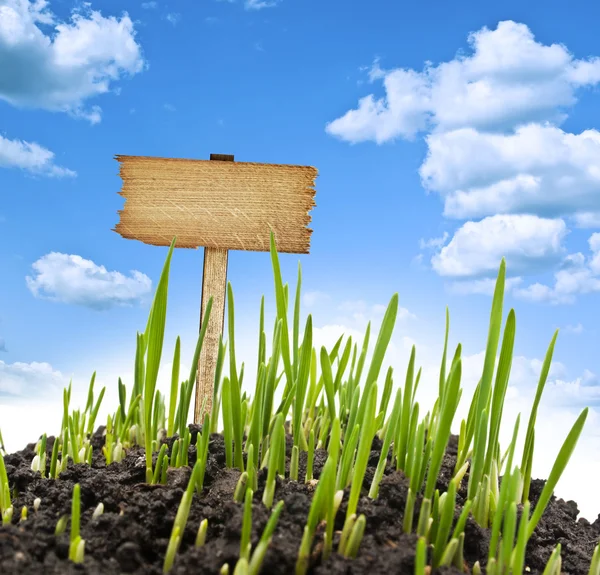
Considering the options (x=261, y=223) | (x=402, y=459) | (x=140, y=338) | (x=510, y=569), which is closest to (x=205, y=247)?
(x=261, y=223)

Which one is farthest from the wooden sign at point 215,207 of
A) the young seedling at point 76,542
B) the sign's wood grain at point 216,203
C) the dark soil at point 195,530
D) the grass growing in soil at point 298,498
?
the young seedling at point 76,542

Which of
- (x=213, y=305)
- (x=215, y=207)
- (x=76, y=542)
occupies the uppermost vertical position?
(x=215, y=207)

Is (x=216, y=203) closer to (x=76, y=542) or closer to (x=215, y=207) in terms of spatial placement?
(x=215, y=207)

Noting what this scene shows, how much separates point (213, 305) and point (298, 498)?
189 cm

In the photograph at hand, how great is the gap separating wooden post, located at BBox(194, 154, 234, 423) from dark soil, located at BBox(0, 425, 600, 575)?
1238 millimetres

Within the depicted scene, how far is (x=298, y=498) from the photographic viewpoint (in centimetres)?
106

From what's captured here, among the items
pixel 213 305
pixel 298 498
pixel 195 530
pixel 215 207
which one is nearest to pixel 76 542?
pixel 195 530

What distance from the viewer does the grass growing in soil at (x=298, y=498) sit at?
949 millimetres

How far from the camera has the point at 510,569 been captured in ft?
3.36

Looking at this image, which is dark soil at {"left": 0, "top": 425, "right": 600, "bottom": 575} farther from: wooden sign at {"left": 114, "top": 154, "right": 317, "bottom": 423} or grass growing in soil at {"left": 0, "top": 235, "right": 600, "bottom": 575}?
wooden sign at {"left": 114, "top": 154, "right": 317, "bottom": 423}

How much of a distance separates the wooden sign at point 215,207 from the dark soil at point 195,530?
1480 mm

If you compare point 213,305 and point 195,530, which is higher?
point 213,305

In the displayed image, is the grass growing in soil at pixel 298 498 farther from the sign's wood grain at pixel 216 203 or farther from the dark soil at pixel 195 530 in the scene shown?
the sign's wood grain at pixel 216 203

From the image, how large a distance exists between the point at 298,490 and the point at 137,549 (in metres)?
0.34
